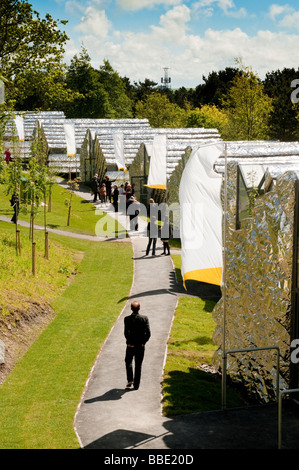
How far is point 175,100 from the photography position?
122 meters

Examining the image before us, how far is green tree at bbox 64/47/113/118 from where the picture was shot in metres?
76.6

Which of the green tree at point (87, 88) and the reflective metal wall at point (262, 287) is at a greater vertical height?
the green tree at point (87, 88)

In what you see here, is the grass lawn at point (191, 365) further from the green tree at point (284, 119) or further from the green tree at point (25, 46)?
the green tree at point (284, 119)

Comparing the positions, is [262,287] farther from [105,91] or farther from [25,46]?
[105,91]

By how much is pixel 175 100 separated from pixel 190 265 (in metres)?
110

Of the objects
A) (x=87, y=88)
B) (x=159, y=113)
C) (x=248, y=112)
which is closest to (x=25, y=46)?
(x=248, y=112)

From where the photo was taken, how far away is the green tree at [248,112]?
64.6 metres

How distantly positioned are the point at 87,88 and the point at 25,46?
44.7 metres

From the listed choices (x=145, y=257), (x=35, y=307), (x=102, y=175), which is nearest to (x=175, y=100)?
(x=102, y=175)

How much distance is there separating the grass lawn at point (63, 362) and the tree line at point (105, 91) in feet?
26.4

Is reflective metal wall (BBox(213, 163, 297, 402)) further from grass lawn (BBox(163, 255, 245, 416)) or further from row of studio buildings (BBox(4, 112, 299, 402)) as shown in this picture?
grass lawn (BBox(163, 255, 245, 416))

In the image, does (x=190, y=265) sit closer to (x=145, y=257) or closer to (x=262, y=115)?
(x=145, y=257)

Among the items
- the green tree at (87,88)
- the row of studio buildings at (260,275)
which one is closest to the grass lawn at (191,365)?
the row of studio buildings at (260,275)

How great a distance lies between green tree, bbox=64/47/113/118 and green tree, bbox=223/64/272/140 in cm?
1589
